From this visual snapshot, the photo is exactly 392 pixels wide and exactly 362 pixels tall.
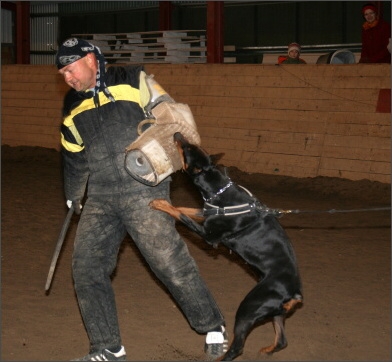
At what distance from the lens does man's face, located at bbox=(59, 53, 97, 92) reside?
4.22 m

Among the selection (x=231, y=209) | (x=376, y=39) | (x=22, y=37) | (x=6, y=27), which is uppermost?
(x=6, y=27)

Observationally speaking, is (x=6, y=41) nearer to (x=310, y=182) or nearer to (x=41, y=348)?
(x=310, y=182)

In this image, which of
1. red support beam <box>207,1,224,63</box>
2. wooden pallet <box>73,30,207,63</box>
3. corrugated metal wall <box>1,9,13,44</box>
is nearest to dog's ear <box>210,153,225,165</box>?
red support beam <box>207,1,224,63</box>

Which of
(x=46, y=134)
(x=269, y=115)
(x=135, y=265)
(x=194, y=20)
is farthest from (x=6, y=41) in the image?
(x=135, y=265)

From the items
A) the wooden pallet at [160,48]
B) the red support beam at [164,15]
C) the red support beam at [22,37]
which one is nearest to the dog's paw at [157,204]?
the wooden pallet at [160,48]

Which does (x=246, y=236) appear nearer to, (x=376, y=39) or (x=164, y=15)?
(x=376, y=39)

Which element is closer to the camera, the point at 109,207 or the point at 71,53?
the point at 71,53

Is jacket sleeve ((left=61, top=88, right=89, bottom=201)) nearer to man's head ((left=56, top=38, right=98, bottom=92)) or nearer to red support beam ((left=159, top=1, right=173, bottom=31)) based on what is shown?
man's head ((left=56, top=38, right=98, bottom=92))

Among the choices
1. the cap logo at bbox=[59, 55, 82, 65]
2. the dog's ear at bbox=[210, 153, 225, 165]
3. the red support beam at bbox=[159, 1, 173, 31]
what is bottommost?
the dog's ear at bbox=[210, 153, 225, 165]

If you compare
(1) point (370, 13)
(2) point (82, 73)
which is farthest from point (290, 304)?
(1) point (370, 13)

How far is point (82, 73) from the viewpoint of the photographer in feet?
13.8

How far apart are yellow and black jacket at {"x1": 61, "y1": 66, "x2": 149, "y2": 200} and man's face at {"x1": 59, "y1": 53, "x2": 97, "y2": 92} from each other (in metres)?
0.08

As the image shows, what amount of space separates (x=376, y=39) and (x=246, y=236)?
8128 mm

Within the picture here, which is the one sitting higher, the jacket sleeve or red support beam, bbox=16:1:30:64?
red support beam, bbox=16:1:30:64
